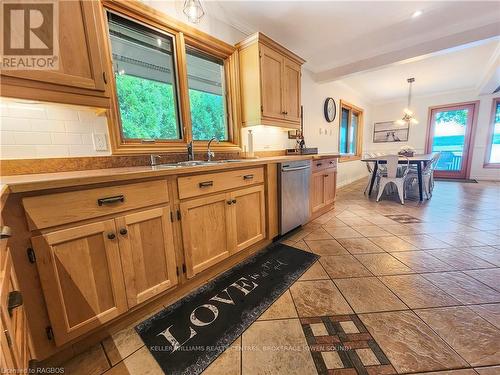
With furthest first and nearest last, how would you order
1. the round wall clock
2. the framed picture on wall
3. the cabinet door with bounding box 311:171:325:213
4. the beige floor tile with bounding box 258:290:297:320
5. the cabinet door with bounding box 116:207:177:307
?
1. the framed picture on wall
2. the round wall clock
3. the cabinet door with bounding box 311:171:325:213
4. the beige floor tile with bounding box 258:290:297:320
5. the cabinet door with bounding box 116:207:177:307

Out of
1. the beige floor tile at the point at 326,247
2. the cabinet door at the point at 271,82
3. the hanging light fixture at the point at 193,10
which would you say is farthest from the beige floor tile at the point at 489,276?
the hanging light fixture at the point at 193,10

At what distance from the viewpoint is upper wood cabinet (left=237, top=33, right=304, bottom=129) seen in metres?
2.24

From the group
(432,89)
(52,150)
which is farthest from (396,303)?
(432,89)

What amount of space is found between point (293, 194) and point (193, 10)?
199 cm

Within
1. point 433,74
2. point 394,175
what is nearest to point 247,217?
point 394,175

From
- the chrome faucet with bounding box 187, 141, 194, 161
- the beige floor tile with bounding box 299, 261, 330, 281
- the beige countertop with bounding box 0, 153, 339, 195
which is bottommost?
the beige floor tile with bounding box 299, 261, 330, 281

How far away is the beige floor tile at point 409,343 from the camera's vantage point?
0.93 metres

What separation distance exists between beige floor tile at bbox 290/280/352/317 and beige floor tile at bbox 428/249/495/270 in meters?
1.13

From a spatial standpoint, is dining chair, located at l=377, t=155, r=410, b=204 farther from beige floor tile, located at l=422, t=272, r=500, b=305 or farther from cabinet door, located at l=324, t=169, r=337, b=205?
beige floor tile, located at l=422, t=272, r=500, b=305

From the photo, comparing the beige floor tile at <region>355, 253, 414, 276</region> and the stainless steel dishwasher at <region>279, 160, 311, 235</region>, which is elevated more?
the stainless steel dishwasher at <region>279, 160, 311, 235</region>

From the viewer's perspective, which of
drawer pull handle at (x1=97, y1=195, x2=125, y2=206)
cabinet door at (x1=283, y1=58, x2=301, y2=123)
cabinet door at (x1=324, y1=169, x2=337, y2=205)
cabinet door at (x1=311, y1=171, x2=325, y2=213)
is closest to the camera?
drawer pull handle at (x1=97, y1=195, x2=125, y2=206)

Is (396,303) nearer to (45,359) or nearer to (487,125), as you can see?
(45,359)

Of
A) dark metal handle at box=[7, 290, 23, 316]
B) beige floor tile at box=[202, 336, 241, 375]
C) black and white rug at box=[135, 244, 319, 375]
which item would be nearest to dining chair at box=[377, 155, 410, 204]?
black and white rug at box=[135, 244, 319, 375]

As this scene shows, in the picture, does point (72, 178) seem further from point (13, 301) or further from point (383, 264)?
point (383, 264)
